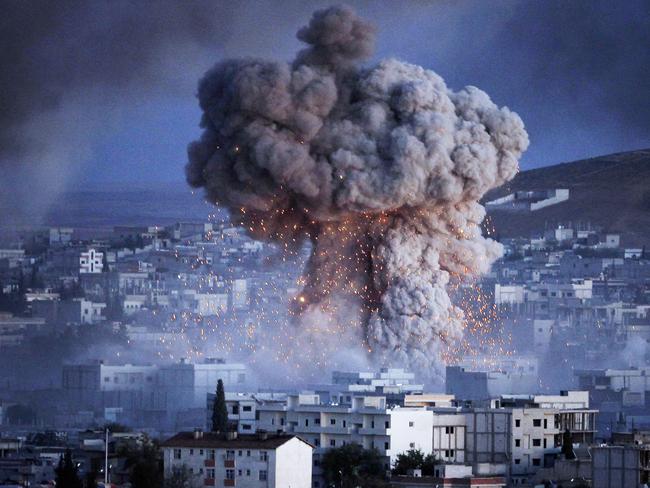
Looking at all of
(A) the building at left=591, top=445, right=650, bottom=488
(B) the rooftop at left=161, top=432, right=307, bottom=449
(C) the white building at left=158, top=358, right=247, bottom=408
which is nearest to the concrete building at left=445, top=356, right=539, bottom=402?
(C) the white building at left=158, top=358, right=247, bottom=408

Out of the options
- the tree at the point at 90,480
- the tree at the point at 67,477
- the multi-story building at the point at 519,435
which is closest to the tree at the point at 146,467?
the tree at the point at 90,480

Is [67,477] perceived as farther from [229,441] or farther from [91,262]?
[91,262]

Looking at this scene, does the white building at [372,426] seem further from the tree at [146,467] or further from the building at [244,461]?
the building at [244,461]

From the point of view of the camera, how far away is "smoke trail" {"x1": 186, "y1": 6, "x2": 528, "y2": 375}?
179ft

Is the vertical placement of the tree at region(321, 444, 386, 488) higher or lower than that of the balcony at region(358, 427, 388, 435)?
lower

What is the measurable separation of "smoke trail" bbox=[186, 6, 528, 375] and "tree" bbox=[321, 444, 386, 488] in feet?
33.3

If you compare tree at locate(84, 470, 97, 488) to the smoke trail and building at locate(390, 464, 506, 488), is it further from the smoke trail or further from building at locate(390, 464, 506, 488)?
the smoke trail

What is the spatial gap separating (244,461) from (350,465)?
7.93 ft

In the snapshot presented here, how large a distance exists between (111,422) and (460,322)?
793 centimetres

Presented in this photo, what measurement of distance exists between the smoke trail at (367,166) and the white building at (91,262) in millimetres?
40396

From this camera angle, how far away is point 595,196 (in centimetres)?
11400

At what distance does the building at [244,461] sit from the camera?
41.6 metres

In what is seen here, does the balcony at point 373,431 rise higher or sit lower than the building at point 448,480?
higher

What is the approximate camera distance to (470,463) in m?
44.7
